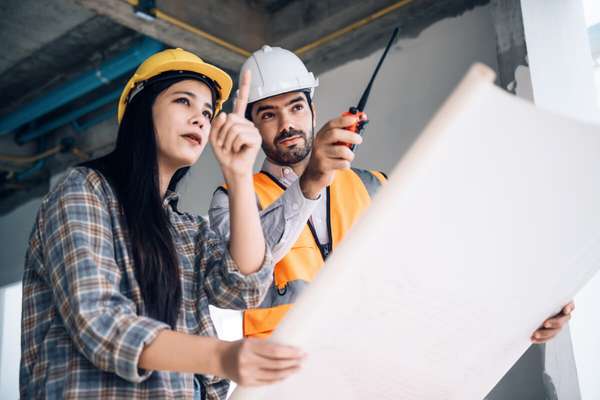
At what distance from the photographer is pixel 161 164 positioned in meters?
1.49

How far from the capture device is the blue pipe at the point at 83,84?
3.98m

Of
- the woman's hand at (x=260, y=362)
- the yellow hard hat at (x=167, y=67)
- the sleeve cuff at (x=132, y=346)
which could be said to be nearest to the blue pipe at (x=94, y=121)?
the yellow hard hat at (x=167, y=67)

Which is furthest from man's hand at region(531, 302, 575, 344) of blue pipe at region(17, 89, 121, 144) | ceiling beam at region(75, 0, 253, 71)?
blue pipe at region(17, 89, 121, 144)

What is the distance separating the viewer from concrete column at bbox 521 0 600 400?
2.58 metres

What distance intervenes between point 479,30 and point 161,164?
236cm

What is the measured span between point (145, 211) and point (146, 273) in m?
0.16

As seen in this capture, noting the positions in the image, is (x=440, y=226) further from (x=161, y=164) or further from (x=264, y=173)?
(x=264, y=173)

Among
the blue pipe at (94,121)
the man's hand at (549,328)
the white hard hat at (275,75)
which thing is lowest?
the man's hand at (549,328)

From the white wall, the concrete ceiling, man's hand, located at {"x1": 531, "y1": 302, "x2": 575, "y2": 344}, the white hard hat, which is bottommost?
the white wall

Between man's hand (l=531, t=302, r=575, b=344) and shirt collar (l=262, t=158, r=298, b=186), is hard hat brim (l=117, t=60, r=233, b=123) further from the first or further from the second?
man's hand (l=531, t=302, r=575, b=344)

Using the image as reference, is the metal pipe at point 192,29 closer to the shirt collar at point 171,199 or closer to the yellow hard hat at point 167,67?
the yellow hard hat at point 167,67

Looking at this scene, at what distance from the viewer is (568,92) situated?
112 inches

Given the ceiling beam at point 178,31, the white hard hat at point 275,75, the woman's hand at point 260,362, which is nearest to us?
the woman's hand at point 260,362

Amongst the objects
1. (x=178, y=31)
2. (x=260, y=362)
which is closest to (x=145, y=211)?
(x=260, y=362)
